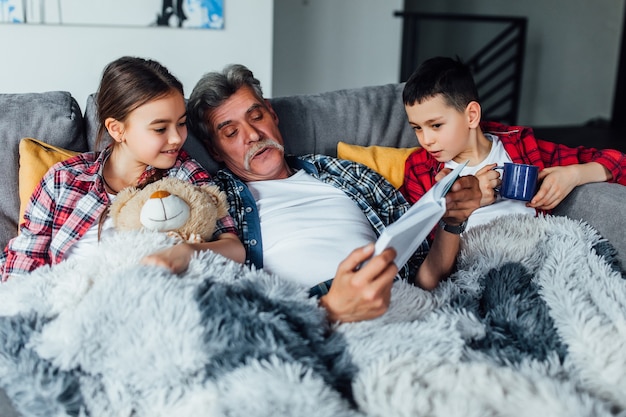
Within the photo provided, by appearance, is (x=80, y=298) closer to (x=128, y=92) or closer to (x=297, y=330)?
(x=297, y=330)

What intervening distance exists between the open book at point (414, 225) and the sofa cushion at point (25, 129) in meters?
0.99

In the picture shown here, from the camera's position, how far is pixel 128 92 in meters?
1.44

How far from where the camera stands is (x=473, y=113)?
1731 millimetres

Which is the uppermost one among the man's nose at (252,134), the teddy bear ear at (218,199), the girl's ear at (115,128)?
the girl's ear at (115,128)

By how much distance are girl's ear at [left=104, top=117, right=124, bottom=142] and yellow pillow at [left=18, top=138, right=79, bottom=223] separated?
0.56 ft

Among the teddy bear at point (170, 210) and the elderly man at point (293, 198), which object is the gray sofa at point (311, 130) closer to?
the elderly man at point (293, 198)

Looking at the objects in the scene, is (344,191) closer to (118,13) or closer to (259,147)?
(259,147)

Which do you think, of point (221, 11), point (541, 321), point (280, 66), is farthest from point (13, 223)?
point (280, 66)

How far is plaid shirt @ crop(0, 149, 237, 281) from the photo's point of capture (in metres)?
1.42

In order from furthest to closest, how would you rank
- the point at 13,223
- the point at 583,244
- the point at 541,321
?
the point at 13,223 < the point at 583,244 < the point at 541,321

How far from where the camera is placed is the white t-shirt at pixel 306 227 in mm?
1442

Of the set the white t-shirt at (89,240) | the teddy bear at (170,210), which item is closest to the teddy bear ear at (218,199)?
the teddy bear at (170,210)

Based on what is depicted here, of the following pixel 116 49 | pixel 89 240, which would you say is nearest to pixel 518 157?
pixel 89 240

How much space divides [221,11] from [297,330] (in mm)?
2730
